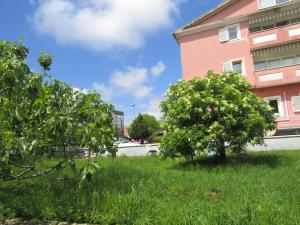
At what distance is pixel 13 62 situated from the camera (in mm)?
5105

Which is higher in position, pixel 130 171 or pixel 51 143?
pixel 51 143

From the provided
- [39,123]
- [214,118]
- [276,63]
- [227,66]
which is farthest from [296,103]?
[39,123]

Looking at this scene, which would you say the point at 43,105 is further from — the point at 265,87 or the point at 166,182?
the point at 265,87

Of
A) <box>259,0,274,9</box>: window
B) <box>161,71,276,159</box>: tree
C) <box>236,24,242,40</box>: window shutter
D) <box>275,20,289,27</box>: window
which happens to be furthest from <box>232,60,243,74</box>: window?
<box>161,71,276,159</box>: tree

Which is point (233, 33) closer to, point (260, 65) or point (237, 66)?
point (237, 66)

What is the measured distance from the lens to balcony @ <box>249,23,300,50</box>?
24578mm

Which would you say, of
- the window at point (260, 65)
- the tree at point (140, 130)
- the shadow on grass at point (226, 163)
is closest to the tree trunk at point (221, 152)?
the shadow on grass at point (226, 163)

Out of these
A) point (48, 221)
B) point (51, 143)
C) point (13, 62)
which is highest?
point (13, 62)

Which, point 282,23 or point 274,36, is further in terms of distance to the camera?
point 282,23

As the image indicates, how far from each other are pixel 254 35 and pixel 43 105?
80.1ft

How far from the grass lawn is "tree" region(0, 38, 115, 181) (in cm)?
77

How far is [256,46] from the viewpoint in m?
26.0

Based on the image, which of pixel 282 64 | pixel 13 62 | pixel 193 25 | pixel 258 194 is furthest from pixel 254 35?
pixel 13 62

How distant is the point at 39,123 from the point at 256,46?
24224 millimetres
